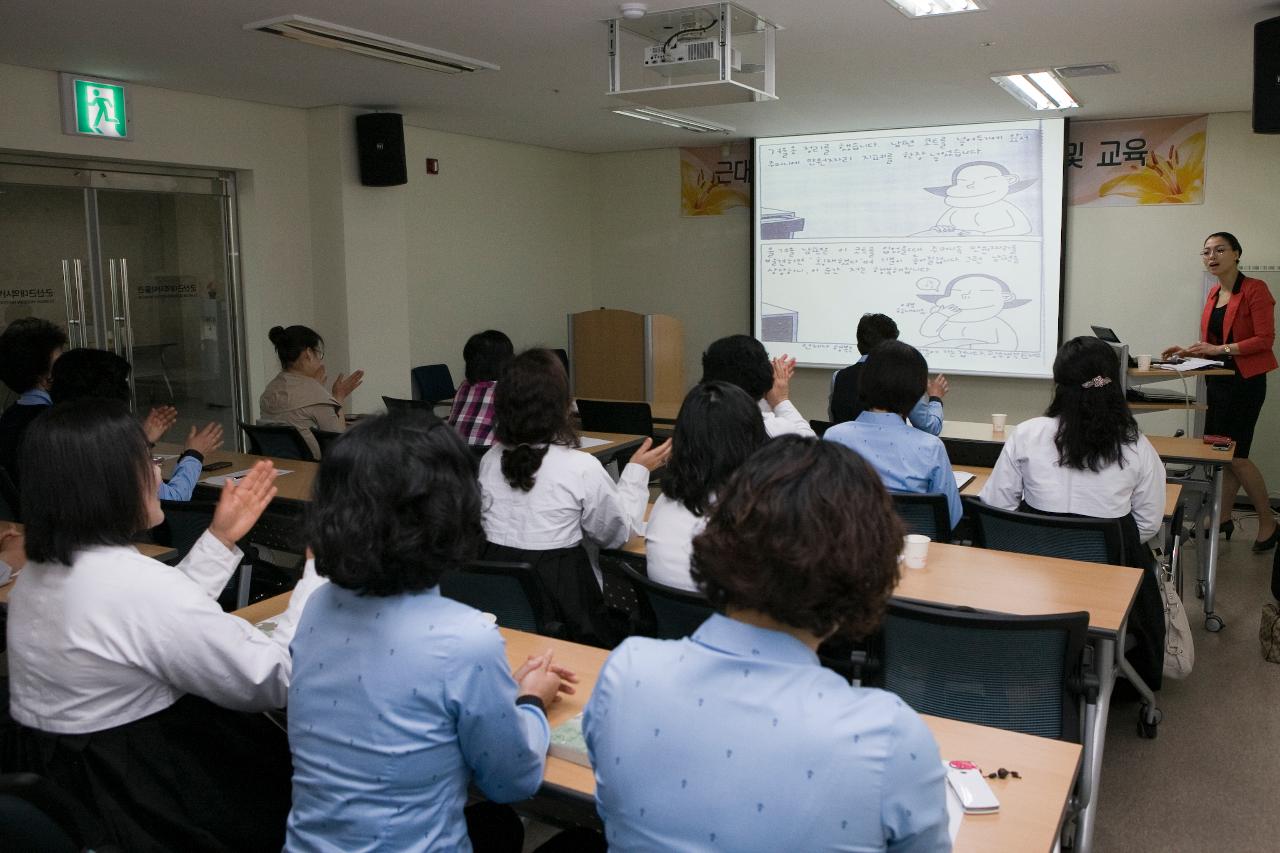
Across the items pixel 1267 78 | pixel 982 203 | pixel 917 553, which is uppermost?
pixel 1267 78

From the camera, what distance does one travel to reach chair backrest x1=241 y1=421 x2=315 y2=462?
16.2 feet

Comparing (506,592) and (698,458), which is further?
(506,592)

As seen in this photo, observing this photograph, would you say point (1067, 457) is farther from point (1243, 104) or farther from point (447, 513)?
point (1243, 104)

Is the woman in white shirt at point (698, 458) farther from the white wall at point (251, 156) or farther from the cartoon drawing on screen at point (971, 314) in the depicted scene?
the cartoon drawing on screen at point (971, 314)

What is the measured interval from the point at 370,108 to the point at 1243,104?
5.57m

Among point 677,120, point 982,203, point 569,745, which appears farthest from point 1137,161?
point 569,745

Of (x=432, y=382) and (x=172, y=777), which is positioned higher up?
(x=432, y=382)

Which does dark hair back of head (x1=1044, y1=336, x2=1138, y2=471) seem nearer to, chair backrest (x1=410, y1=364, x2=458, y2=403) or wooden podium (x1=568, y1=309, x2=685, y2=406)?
wooden podium (x1=568, y1=309, x2=685, y2=406)

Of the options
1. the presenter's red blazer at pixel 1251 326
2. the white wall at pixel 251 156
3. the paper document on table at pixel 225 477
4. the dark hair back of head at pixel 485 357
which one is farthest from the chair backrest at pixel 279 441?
the presenter's red blazer at pixel 1251 326

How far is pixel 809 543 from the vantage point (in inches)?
47.6

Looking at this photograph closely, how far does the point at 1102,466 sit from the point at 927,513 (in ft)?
1.99

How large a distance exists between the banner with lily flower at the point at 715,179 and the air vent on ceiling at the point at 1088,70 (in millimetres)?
3248

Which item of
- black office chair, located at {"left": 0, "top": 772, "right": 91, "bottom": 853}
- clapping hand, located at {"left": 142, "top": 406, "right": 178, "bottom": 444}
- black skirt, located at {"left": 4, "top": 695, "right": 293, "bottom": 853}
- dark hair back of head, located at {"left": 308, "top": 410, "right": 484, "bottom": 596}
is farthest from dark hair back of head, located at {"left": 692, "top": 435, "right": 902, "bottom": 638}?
clapping hand, located at {"left": 142, "top": 406, "right": 178, "bottom": 444}

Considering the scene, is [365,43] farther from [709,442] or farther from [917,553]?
[917,553]
